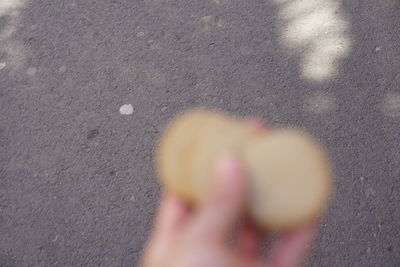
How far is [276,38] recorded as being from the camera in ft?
10.5

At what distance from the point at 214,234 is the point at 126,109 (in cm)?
199

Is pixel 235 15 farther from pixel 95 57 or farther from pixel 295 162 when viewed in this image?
pixel 295 162

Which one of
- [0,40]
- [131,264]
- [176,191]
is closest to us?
[176,191]

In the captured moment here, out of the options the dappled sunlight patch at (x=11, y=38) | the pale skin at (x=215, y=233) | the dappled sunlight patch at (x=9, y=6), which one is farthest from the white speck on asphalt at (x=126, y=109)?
the pale skin at (x=215, y=233)

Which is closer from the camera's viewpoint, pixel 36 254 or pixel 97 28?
pixel 36 254

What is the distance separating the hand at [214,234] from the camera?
107 centimetres

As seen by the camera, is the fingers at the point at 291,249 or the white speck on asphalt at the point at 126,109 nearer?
the fingers at the point at 291,249

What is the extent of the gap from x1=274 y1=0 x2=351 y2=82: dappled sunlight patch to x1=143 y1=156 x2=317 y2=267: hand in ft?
6.25

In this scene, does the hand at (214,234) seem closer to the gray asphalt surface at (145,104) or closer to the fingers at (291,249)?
the fingers at (291,249)

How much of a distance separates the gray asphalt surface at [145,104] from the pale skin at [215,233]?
1274 mm

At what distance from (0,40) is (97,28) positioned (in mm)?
703

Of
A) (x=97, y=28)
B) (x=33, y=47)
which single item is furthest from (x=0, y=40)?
(x=97, y=28)

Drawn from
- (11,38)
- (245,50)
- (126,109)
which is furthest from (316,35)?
(11,38)

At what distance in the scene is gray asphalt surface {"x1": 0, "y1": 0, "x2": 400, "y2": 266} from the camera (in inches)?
101
